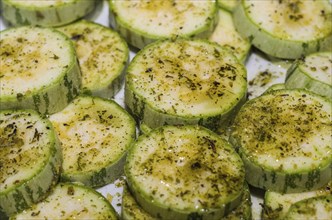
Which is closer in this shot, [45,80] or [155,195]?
[155,195]

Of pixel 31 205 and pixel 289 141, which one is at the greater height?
pixel 289 141

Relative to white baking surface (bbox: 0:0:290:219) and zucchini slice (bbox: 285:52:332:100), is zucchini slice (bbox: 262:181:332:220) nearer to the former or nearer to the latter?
zucchini slice (bbox: 285:52:332:100)

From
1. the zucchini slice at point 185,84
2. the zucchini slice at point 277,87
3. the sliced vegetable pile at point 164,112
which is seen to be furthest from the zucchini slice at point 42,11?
the zucchini slice at point 277,87

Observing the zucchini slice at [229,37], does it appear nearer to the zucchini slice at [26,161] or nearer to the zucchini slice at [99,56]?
the zucchini slice at [99,56]

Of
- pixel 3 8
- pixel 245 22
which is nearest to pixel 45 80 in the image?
pixel 3 8

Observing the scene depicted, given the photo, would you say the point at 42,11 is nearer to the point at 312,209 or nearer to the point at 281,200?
the point at 281,200

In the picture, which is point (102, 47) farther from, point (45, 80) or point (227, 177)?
point (227, 177)

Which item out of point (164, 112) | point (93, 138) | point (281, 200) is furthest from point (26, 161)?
point (281, 200)
